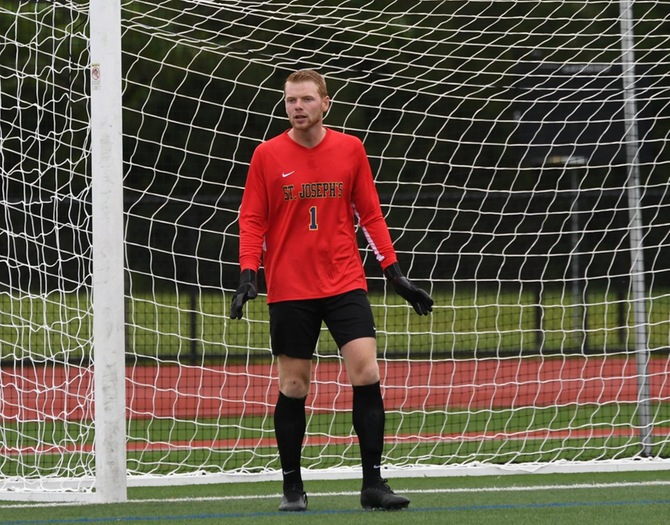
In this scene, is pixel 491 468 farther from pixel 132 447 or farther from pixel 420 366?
pixel 420 366

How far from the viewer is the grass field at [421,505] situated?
498 cm

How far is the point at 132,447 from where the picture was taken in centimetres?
832

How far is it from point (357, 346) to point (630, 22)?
381 cm

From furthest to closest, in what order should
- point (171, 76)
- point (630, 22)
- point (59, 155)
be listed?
1. point (171, 76)
2. point (630, 22)
3. point (59, 155)

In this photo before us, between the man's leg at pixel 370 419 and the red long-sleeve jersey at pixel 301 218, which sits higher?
the red long-sleeve jersey at pixel 301 218

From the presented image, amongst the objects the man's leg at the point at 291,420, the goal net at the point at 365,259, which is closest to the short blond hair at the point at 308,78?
the goal net at the point at 365,259

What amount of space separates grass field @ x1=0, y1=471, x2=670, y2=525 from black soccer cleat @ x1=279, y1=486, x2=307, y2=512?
0.18 feet

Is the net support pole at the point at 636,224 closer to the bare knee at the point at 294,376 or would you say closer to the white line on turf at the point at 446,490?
the white line on turf at the point at 446,490

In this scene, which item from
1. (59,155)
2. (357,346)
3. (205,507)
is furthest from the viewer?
(59,155)

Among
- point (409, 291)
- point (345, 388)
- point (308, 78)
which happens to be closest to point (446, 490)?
point (409, 291)

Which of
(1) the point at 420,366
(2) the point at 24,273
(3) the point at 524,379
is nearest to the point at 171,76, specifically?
(2) the point at 24,273

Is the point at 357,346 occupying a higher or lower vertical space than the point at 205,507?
higher

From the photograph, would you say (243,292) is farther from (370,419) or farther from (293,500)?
(293,500)

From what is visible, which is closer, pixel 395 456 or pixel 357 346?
pixel 357 346
